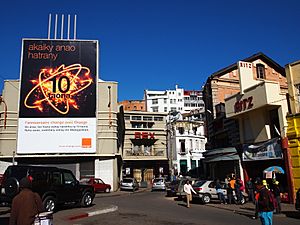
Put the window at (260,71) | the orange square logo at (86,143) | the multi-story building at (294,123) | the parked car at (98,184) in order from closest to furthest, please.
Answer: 1. the multi-story building at (294,123)
2. the parked car at (98,184)
3. the window at (260,71)
4. the orange square logo at (86,143)

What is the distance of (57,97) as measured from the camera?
33594 millimetres

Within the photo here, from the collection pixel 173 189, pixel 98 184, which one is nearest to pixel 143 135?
pixel 98 184

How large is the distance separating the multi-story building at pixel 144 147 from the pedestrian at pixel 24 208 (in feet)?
157

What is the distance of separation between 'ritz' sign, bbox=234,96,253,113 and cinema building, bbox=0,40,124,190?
1508cm

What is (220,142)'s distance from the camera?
1172 inches

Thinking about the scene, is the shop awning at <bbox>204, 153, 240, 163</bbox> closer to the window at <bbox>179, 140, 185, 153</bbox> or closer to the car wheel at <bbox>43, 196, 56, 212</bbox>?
the car wheel at <bbox>43, 196, 56, 212</bbox>

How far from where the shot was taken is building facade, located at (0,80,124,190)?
1284 inches

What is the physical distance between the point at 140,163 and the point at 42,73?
88.1 feet

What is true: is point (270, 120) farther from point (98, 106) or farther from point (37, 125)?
point (37, 125)

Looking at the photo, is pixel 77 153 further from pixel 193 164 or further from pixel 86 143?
pixel 193 164

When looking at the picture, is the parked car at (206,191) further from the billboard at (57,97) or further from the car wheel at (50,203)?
the billboard at (57,97)

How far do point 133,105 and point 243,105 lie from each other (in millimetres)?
79594

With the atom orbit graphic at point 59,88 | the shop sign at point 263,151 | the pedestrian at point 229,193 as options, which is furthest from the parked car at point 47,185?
the atom orbit graphic at point 59,88

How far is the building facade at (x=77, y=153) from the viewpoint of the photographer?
3262 centimetres
